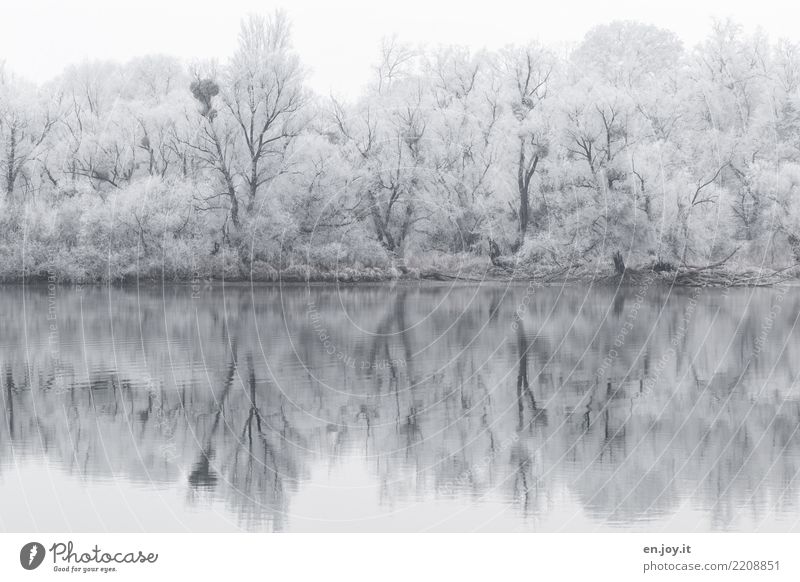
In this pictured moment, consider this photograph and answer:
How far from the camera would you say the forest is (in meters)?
45.8

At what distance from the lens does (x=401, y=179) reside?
49.5 m

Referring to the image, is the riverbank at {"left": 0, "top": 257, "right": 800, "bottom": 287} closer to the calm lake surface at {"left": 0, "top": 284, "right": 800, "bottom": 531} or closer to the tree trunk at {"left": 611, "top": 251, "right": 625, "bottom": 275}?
the tree trunk at {"left": 611, "top": 251, "right": 625, "bottom": 275}

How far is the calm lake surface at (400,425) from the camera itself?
35.5ft

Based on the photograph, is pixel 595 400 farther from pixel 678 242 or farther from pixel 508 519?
pixel 678 242

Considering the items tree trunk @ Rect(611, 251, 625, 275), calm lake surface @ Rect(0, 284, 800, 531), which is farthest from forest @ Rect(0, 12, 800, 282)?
calm lake surface @ Rect(0, 284, 800, 531)

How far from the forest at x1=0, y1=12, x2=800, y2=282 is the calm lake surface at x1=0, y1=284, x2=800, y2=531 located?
16955mm

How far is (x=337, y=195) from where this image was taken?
49.2 metres

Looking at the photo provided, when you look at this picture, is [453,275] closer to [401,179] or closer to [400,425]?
[401,179]

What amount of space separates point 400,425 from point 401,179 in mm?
35231

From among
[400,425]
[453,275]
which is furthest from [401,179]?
[400,425]

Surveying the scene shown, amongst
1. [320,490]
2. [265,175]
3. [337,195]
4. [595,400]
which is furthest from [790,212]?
[320,490]
